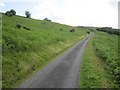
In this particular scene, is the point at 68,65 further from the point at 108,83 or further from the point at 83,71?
the point at 108,83

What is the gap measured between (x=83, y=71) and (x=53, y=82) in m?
6.16

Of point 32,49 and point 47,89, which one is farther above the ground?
point 32,49

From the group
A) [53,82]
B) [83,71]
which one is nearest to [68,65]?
[83,71]

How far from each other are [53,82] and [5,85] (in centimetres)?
483

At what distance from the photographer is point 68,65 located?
29250 millimetres

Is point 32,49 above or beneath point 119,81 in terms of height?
above

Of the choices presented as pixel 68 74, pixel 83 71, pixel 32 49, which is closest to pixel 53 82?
pixel 68 74

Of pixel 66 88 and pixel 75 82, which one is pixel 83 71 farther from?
pixel 66 88

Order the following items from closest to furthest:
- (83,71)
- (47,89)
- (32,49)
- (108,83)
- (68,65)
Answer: (47,89) → (108,83) → (83,71) → (68,65) → (32,49)

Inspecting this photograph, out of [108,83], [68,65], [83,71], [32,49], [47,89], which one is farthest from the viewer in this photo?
[32,49]

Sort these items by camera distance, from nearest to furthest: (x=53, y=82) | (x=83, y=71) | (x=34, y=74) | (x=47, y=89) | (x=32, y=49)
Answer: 1. (x=47, y=89)
2. (x=53, y=82)
3. (x=34, y=74)
4. (x=83, y=71)
5. (x=32, y=49)

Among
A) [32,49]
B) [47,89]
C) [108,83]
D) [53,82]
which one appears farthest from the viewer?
[32,49]

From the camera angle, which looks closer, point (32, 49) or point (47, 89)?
point (47, 89)

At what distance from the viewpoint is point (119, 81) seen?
76.3ft
